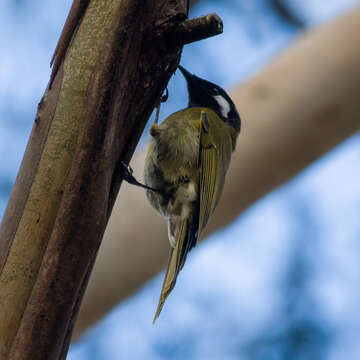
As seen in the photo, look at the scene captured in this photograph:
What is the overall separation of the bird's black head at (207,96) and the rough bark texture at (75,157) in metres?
1.43

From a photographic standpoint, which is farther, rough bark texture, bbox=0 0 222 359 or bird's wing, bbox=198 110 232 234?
bird's wing, bbox=198 110 232 234

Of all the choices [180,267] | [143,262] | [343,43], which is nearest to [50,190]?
[180,267]

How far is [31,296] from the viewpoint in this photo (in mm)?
1113

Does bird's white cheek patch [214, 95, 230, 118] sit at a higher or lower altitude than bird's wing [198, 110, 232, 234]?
lower

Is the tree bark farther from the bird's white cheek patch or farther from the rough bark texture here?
the rough bark texture

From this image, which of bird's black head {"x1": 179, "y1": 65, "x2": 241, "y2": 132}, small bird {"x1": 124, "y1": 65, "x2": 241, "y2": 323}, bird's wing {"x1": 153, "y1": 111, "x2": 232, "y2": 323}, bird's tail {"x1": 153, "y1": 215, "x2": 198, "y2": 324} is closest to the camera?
bird's tail {"x1": 153, "y1": 215, "x2": 198, "y2": 324}

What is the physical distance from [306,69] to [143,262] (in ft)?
4.45

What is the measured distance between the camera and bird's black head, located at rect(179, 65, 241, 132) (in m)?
2.99

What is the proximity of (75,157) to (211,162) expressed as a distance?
135 cm

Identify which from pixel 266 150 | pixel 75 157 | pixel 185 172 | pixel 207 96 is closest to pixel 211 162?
pixel 185 172

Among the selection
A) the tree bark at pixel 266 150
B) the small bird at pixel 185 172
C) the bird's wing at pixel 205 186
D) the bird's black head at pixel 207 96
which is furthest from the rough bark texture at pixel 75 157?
the tree bark at pixel 266 150

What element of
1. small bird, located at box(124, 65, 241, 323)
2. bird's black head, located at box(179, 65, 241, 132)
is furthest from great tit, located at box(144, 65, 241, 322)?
bird's black head, located at box(179, 65, 241, 132)

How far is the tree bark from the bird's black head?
31cm

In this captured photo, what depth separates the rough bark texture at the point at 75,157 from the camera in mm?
1106
